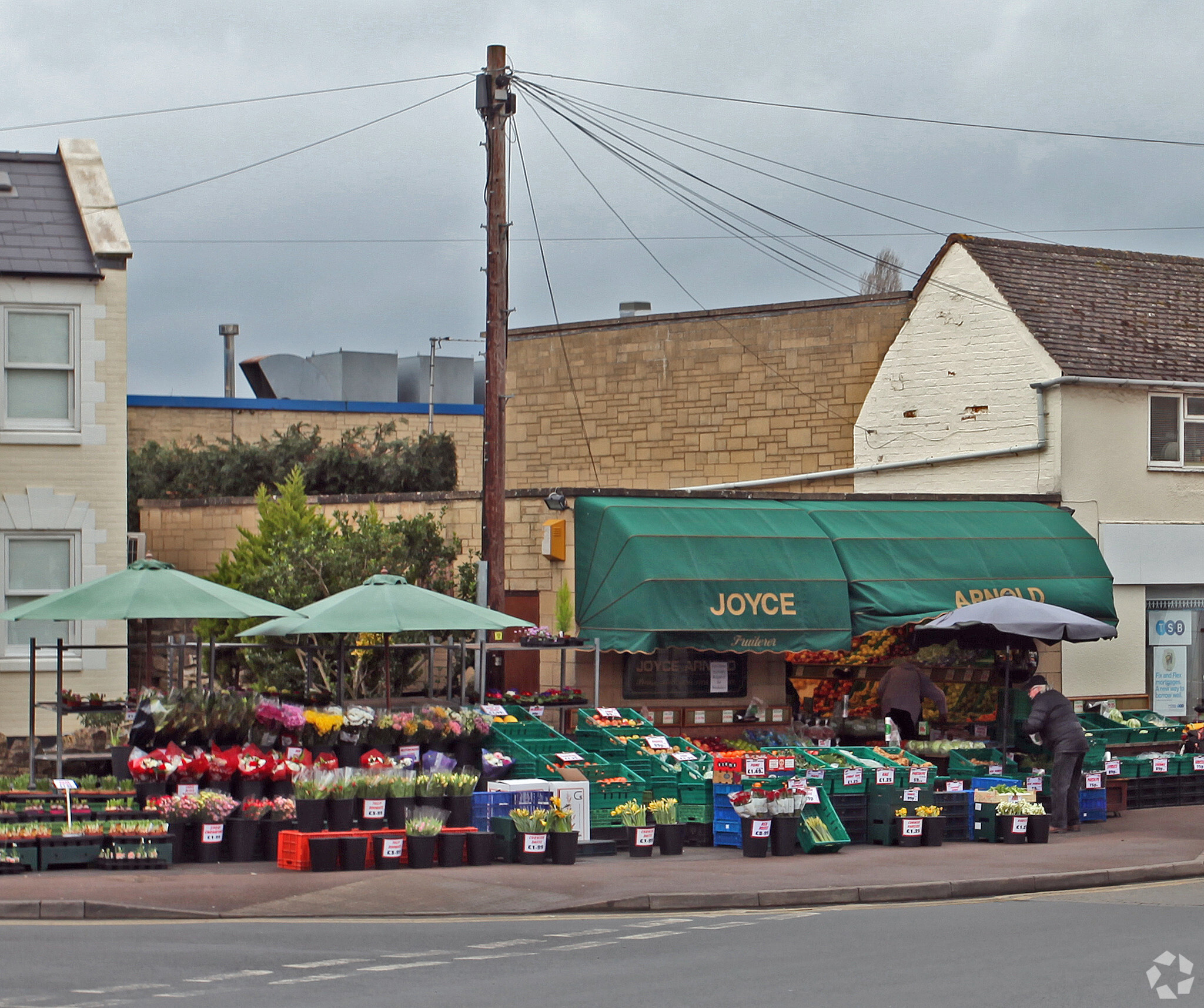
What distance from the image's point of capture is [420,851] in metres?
14.3

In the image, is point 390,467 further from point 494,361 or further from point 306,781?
point 306,781

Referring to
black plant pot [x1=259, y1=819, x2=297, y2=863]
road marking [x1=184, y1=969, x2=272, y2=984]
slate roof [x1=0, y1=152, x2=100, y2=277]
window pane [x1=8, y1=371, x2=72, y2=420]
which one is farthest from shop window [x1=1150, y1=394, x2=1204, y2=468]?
road marking [x1=184, y1=969, x2=272, y2=984]

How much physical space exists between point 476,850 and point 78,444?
941 cm

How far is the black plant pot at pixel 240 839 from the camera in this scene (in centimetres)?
1460

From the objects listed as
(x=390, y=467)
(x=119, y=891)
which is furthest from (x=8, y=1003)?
(x=390, y=467)

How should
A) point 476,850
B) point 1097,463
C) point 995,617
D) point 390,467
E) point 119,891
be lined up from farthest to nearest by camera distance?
1. point 390,467
2. point 1097,463
3. point 995,617
4. point 476,850
5. point 119,891

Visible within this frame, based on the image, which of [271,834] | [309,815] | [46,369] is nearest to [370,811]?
[309,815]

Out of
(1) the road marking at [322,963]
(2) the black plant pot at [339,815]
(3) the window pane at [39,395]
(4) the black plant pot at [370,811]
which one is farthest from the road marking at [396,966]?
(3) the window pane at [39,395]

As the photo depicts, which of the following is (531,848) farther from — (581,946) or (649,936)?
(581,946)

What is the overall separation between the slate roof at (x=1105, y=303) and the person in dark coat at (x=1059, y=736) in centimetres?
701

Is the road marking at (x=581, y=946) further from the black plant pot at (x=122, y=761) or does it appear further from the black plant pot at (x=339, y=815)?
the black plant pot at (x=122, y=761)

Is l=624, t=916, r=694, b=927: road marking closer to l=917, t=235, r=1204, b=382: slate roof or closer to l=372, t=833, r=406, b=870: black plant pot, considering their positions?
l=372, t=833, r=406, b=870: black plant pot

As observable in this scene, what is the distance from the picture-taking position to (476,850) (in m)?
14.6

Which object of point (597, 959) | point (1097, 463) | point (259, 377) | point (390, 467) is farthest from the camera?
point (259, 377)
